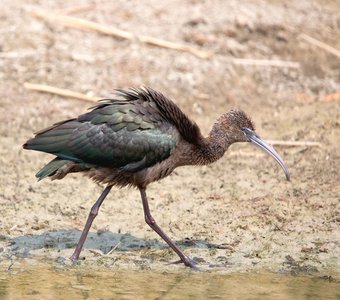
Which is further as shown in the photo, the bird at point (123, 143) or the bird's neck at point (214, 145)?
the bird's neck at point (214, 145)

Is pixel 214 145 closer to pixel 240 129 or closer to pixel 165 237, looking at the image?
pixel 240 129

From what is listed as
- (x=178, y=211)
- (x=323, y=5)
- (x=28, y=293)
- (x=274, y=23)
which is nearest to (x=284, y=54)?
(x=274, y=23)

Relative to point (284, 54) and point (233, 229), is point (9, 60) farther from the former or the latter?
point (233, 229)

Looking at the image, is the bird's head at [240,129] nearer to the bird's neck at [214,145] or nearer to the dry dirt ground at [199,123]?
the bird's neck at [214,145]

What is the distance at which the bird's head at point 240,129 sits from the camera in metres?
8.93

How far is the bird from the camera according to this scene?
8188 mm

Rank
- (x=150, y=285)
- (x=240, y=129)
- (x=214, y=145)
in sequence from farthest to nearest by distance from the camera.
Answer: (x=240, y=129) < (x=214, y=145) < (x=150, y=285)

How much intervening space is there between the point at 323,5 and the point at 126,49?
3648 mm

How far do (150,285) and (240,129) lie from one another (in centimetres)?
184

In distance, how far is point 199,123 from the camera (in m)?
12.2

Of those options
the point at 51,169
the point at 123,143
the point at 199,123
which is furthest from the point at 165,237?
the point at 199,123

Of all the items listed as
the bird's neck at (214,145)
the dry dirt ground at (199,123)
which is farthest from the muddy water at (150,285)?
the bird's neck at (214,145)

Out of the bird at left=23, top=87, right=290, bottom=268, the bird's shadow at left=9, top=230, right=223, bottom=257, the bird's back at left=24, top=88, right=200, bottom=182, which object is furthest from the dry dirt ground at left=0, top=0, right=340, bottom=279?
the bird's back at left=24, top=88, right=200, bottom=182

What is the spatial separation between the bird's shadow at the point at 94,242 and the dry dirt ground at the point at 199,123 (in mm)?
18
